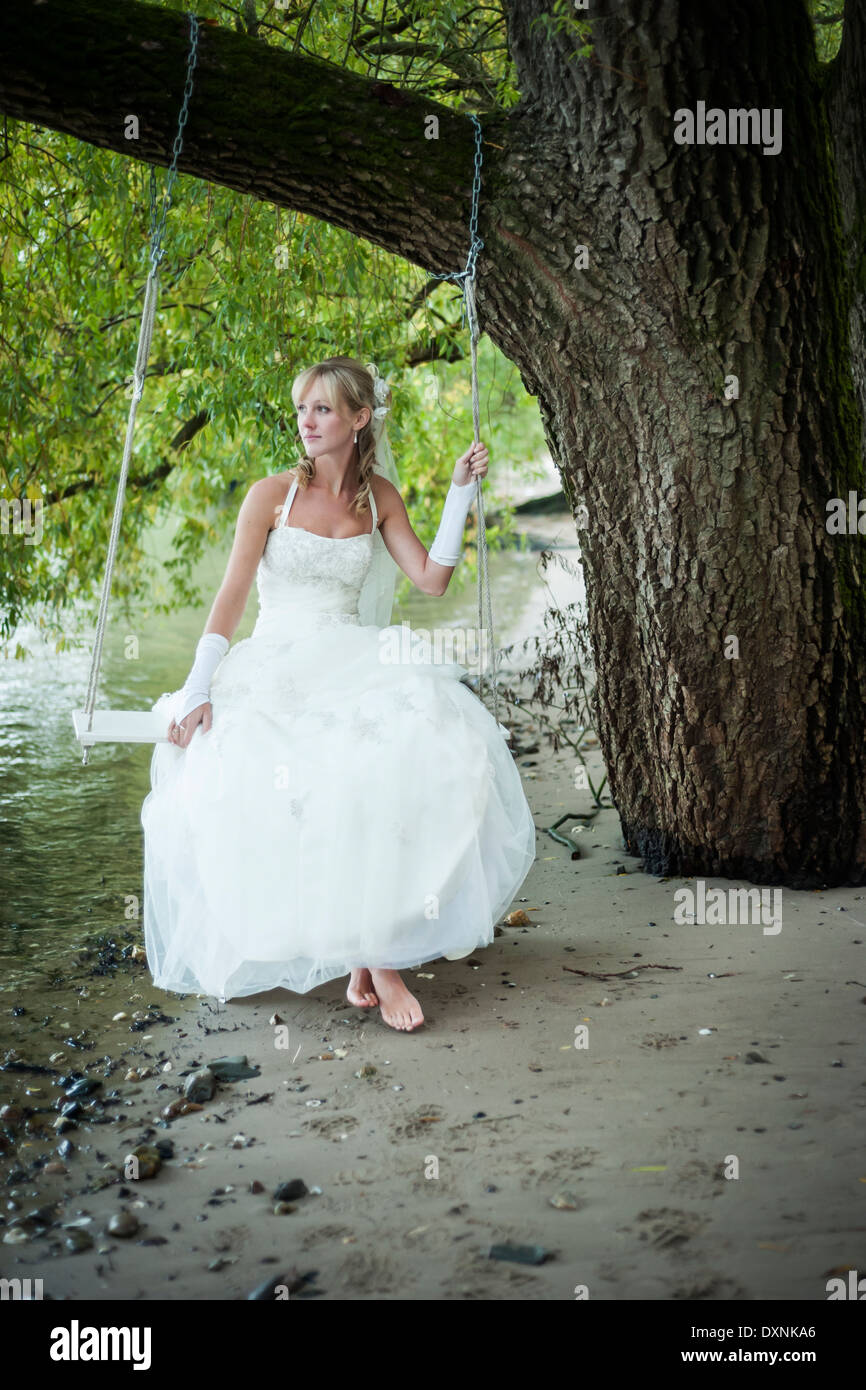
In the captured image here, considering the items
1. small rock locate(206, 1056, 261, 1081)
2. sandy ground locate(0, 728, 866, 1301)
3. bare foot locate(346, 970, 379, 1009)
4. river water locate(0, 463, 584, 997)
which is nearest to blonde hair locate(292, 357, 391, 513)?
river water locate(0, 463, 584, 997)

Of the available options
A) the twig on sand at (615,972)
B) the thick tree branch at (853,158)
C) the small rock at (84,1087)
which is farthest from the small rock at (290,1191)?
the thick tree branch at (853,158)

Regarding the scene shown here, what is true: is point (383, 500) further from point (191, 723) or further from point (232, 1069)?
point (232, 1069)

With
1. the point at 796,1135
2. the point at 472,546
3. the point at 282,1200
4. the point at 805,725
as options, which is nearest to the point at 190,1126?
the point at 282,1200

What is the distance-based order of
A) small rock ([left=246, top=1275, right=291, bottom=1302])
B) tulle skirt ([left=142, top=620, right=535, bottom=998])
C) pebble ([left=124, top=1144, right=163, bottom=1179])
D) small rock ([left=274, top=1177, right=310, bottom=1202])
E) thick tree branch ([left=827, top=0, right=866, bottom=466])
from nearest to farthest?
small rock ([left=246, top=1275, right=291, bottom=1302])
small rock ([left=274, top=1177, right=310, bottom=1202])
pebble ([left=124, top=1144, right=163, bottom=1179])
tulle skirt ([left=142, top=620, right=535, bottom=998])
thick tree branch ([left=827, top=0, right=866, bottom=466])

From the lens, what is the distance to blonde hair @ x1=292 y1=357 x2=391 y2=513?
13.5 feet

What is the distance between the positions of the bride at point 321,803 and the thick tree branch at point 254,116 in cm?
60

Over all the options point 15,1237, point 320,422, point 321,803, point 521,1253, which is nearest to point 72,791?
point 320,422

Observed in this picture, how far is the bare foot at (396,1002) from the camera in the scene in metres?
3.50

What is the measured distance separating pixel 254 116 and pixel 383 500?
134cm

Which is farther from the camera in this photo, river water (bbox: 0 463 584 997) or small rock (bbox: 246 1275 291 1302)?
river water (bbox: 0 463 584 997)

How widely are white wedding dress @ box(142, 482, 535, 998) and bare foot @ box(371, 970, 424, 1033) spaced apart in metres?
0.18

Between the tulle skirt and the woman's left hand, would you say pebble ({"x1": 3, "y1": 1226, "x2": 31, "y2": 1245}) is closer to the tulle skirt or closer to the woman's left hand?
the tulle skirt
